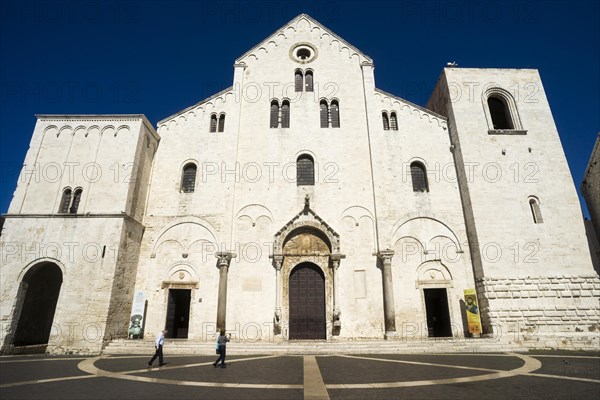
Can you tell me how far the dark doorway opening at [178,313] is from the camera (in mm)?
16906

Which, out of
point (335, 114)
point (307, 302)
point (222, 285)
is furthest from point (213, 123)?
point (307, 302)

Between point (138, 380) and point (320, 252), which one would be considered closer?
point (138, 380)

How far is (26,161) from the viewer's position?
17.0m

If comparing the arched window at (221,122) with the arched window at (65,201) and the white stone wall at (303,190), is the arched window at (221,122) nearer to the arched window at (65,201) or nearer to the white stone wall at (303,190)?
the white stone wall at (303,190)

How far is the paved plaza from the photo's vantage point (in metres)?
6.34

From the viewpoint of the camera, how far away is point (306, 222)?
1747 cm

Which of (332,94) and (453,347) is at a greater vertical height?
(332,94)

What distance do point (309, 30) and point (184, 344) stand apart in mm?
20544

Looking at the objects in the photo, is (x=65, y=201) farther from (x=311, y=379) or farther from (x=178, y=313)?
(x=311, y=379)

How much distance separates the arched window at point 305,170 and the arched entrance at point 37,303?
43.4 ft

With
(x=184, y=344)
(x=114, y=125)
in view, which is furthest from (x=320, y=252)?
(x=114, y=125)

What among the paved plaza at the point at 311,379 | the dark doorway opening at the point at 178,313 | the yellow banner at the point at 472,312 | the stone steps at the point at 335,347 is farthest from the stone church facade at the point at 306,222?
the paved plaza at the point at 311,379

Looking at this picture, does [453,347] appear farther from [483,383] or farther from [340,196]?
[340,196]

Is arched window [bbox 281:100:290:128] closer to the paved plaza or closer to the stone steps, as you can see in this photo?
the stone steps
